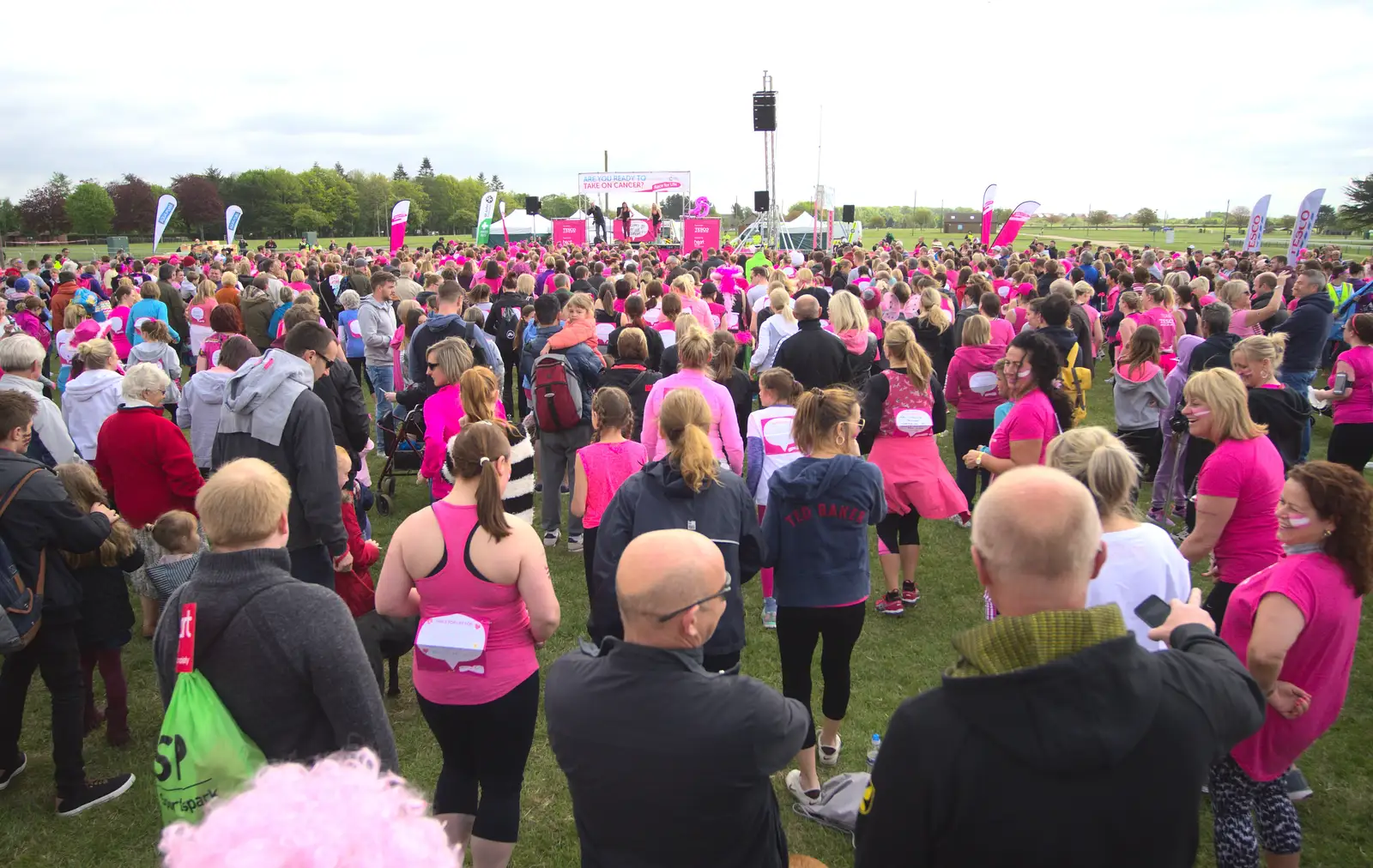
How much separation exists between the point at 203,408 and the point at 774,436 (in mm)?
3826

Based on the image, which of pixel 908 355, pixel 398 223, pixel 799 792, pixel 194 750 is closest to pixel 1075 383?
pixel 908 355

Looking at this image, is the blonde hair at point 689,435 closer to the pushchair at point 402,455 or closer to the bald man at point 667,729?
the bald man at point 667,729

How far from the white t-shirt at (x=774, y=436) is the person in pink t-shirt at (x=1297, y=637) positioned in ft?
7.23

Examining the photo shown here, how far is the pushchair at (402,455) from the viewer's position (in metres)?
6.85

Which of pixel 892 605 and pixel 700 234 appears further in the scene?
pixel 700 234

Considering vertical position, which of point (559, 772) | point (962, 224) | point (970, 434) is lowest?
point (559, 772)

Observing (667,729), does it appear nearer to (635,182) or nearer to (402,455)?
(402,455)

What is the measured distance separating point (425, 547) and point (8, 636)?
1.92 m

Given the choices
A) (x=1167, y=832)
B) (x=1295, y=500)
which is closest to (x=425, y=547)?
(x=1167, y=832)

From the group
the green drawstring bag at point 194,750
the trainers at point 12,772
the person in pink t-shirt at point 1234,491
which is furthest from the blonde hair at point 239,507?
the person in pink t-shirt at point 1234,491

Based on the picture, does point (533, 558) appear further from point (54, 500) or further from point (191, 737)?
point (54, 500)

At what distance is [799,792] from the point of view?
3.59 m

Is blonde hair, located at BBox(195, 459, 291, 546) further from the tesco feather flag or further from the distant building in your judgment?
the distant building

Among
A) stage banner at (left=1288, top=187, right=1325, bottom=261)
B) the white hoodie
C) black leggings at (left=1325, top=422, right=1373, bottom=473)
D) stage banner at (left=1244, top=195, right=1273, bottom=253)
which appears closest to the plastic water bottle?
black leggings at (left=1325, top=422, right=1373, bottom=473)
